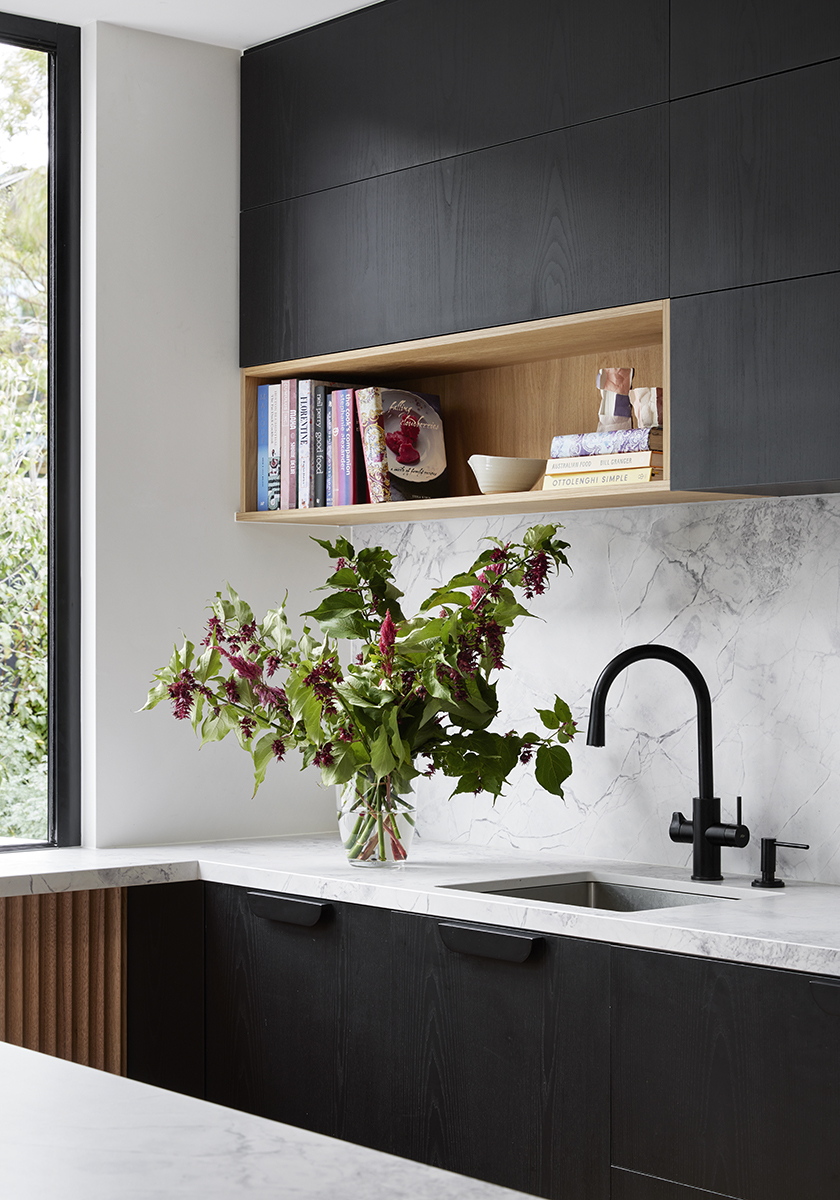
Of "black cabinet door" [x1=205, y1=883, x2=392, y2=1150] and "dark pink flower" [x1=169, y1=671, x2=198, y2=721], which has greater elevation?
"dark pink flower" [x1=169, y1=671, x2=198, y2=721]

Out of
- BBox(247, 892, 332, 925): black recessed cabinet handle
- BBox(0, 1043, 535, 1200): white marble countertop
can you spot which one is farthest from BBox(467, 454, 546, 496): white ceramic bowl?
BBox(0, 1043, 535, 1200): white marble countertop

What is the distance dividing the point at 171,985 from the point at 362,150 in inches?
67.0

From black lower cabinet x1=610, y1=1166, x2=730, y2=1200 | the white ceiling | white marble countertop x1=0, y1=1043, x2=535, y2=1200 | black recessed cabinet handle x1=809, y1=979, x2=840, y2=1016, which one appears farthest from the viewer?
the white ceiling

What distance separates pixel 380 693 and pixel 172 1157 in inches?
68.5

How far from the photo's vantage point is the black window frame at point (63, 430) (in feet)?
10.4

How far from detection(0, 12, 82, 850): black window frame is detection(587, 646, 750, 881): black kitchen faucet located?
1.17 meters

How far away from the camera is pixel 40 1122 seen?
1106 millimetres

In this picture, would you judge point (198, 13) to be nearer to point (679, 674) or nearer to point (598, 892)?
point (679, 674)

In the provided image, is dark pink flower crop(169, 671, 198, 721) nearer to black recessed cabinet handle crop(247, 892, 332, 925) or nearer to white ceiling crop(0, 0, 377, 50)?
black recessed cabinet handle crop(247, 892, 332, 925)

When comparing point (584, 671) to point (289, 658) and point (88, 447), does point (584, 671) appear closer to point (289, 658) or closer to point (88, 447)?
point (289, 658)

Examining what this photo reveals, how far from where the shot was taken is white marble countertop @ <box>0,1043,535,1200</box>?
3.08 ft

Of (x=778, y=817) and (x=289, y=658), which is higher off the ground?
(x=289, y=658)

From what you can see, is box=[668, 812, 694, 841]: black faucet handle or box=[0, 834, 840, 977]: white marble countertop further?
box=[668, 812, 694, 841]: black faucet handle

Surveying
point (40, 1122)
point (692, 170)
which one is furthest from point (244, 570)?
point (40, 1122)
